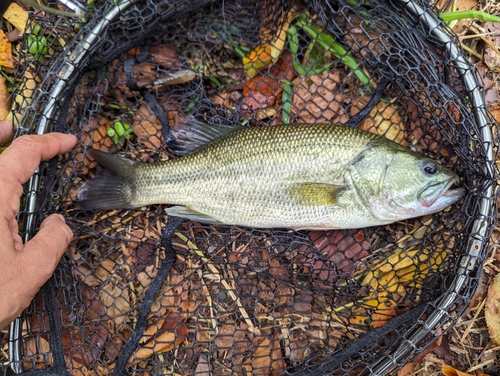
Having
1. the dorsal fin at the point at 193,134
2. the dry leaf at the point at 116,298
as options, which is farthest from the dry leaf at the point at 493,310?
the dry leaf at the point at 116,298

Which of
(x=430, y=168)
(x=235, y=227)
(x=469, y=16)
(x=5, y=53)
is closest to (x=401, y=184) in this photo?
(x=430, y=168)

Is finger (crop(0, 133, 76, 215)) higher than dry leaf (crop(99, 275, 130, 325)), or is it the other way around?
finger (crop(0, 133, 76, 215))

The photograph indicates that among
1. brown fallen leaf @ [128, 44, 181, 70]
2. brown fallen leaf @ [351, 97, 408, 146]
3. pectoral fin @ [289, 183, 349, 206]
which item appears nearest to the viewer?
pectoral fin @ [289, 183, 349, 206]

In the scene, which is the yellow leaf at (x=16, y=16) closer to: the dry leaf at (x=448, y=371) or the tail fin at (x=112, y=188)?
the tail fin at (x=112, y=188)

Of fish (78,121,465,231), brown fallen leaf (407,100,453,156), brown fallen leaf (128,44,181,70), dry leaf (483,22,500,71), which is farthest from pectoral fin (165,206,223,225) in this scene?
dry leaf (483,22,500,71)

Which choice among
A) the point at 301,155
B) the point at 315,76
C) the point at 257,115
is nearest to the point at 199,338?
the point at 301,155

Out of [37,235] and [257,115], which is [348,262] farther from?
[37,235]

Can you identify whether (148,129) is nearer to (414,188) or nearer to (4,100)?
(4,100)

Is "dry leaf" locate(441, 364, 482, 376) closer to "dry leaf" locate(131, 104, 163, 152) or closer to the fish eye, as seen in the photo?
the fish eye
